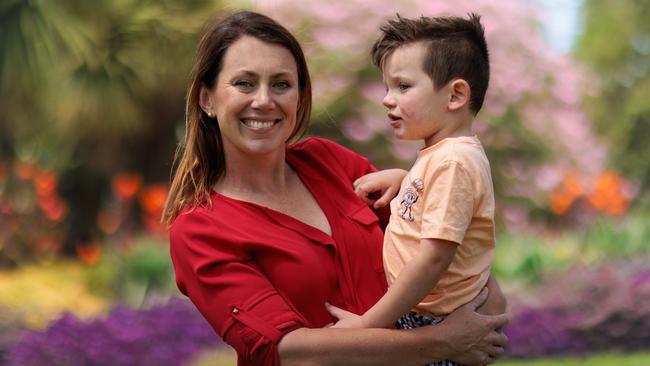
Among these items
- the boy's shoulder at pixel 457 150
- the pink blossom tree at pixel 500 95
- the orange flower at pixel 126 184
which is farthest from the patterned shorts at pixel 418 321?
the orange flower at pixel 126 184

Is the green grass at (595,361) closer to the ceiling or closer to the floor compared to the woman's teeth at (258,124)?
closer to the floor

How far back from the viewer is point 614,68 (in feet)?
35.0

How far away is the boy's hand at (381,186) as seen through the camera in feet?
9.74

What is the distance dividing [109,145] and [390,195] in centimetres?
654

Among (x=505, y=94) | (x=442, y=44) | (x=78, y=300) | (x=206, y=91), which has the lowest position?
(x=78, y=300)

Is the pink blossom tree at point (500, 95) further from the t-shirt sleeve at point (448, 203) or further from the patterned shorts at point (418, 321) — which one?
the t-shirt sleeve at point (448, 203)

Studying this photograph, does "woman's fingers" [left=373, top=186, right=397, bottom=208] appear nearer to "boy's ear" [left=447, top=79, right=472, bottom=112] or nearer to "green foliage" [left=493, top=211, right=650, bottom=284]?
"boy's ear" [left=447, top=79, right=472, bottom=112]

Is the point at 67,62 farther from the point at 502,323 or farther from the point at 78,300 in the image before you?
the point at 502,323

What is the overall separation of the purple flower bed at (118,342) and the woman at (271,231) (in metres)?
3.65

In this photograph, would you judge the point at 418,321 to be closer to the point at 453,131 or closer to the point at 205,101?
the point at 453,131

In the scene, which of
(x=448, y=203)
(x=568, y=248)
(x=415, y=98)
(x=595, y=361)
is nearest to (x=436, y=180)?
(x=448, y=203)

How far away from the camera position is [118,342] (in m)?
6.46

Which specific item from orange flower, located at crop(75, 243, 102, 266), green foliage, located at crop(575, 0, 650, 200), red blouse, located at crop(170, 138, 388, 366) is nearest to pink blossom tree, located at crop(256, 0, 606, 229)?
green foliage, located at crop(575, 0, 650, 200)

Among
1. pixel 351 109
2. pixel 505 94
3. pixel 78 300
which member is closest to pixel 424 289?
pixel 78 300
